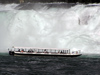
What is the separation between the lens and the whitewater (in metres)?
136

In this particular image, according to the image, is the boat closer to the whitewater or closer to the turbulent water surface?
the turbulent water surface

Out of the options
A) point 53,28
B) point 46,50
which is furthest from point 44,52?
point 53,28

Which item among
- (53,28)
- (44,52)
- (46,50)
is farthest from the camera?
(53,28)

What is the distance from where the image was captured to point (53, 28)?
142 metres

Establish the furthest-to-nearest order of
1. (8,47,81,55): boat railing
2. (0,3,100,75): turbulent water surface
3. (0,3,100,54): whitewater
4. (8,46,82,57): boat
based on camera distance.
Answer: (0,3,100,54): whitewater < (0,3,100,75): turbulent water surface < (8,47,81,55): boat railing < (8,46,82,57): boat

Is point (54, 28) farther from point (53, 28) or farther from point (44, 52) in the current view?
point (44, 52)

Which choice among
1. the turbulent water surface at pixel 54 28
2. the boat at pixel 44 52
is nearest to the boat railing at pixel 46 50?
the boat at pixel 44 52

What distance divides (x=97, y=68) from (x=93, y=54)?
22.4 metres

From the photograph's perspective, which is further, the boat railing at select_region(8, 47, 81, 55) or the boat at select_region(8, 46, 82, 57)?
the boat railing at select_region(8, 47, 81, 55)

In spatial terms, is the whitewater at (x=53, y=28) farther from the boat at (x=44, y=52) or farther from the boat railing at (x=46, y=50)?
the boat at (x=44, y=52)

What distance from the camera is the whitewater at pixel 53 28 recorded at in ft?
447

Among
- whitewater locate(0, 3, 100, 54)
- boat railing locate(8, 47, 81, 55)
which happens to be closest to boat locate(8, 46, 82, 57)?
boat railing locate(8, 47, 81, 55)

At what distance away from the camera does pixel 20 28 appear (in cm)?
14275

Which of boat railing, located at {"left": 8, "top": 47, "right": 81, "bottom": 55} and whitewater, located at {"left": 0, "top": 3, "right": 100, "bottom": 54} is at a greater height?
whitewater, located at {"left": 0, "top": 3, "right": 100, "bottom": 54}
